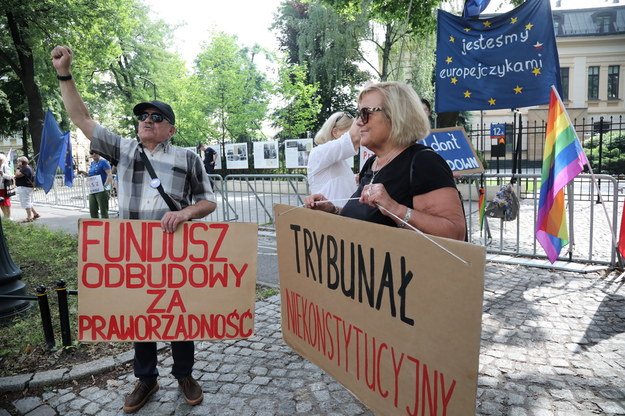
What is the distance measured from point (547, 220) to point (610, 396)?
273cm

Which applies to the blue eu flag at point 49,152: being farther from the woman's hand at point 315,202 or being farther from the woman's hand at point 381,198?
the woman's hand at point 381,198

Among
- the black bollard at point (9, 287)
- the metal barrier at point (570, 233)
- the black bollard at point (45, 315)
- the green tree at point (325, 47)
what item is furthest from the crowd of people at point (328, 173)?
the green tree at point (325, 47)

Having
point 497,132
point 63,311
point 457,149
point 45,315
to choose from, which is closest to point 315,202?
point 63,311

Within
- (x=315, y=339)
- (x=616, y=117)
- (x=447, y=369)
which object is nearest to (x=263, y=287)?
(x=315, y=339)

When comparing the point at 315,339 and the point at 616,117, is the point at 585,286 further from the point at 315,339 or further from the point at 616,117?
the point at 616,117

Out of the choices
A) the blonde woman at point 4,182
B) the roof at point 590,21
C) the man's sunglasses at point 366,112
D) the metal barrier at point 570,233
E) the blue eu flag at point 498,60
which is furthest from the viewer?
the roof at point 590,21

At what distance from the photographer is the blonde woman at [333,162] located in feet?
10.8

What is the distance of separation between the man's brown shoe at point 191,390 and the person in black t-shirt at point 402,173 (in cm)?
180

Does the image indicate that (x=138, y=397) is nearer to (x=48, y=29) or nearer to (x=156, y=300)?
(x=156, y=300)

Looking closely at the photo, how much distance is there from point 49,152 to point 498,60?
37.3ft

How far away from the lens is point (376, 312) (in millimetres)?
1876

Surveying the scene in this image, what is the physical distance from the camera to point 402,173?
77.4 inches

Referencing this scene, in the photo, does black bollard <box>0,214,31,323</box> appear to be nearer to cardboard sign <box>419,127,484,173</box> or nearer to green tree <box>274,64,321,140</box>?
cardboard sign <box>419,127,484,173</box>

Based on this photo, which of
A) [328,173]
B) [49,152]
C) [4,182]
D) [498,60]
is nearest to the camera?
[328,173]
